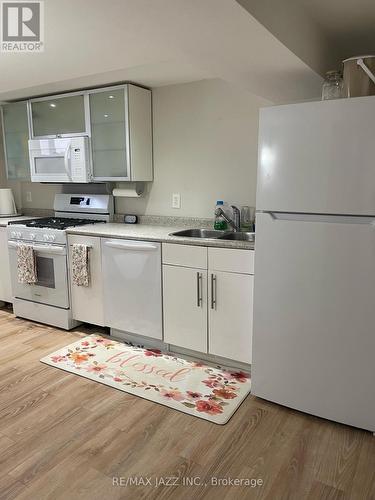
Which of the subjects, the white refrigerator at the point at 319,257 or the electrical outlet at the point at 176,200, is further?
the electrical outlet at the point at 176,200

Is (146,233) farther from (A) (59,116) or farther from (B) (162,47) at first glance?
(A) (59,116)

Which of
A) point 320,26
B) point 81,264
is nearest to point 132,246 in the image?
point 81,264

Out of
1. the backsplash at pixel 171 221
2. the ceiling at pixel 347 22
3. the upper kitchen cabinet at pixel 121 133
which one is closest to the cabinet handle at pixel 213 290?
the backsplash at pixel 171 221

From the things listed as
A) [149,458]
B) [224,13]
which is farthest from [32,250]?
[224,13]

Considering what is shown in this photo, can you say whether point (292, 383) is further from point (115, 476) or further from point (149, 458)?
point (115, 476)

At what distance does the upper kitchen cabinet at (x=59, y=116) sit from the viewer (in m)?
3.35

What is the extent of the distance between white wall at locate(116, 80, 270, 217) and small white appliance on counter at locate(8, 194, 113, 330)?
635 millimetres

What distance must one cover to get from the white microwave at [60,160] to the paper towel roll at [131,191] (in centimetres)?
27

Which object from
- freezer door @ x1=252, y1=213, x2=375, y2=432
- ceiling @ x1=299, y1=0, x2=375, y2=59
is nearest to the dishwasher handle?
freezer door @ x1=252, y1=213, x2=375, y2=432

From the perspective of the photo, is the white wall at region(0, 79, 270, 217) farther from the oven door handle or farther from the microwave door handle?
the oven door handle

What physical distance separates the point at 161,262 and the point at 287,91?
1.39m

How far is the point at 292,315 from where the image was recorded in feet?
6.78

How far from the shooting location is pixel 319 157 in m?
1.86

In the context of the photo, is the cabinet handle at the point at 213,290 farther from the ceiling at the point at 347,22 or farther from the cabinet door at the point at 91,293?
the ceiling at the point at 347,22
